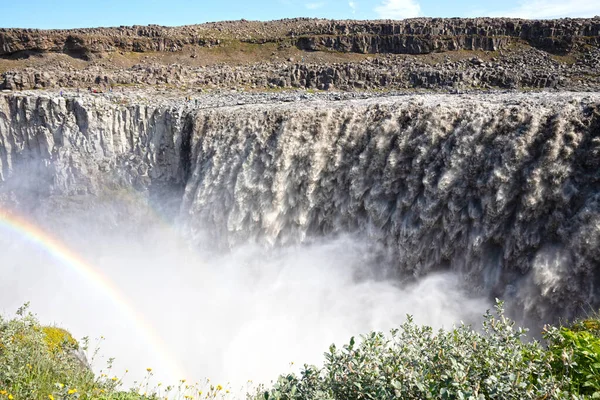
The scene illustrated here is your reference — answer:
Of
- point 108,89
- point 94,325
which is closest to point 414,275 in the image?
point 94,325

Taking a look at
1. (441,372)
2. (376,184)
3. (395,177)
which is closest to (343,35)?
(376,184)

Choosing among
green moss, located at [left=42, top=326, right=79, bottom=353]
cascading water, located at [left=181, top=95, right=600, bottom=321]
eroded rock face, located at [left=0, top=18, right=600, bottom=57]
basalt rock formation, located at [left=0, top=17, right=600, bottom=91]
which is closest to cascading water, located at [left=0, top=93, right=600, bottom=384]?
cascading water, located at [left=181, top=95, right=600, bottom=321]

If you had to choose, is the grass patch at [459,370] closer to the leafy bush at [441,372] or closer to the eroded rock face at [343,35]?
→ the leafy bush at [441,372]

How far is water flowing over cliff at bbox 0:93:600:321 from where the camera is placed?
12664 mm

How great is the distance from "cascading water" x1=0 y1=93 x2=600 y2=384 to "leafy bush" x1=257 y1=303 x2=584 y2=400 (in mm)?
8061

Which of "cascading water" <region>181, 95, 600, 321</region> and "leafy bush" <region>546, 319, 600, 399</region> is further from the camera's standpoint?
"cascading water" <region>181, 95, 600, 321</region>

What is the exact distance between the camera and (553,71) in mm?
33469

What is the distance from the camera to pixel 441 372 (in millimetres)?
5164

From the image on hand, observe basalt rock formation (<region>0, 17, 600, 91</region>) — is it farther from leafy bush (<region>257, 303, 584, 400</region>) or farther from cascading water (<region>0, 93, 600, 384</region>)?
leafy bush (<region>257, 303, 584, 400</region>)

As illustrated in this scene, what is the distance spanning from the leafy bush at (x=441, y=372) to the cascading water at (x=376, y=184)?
26.4ft

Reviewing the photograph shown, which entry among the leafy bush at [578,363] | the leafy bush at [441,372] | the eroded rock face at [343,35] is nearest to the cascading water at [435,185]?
the leafy bush at [578,363]

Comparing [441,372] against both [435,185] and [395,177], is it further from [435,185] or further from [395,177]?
[395,177]

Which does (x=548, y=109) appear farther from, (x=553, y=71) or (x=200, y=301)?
(x=553, y=71)

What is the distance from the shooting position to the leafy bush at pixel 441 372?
443 centimetres
